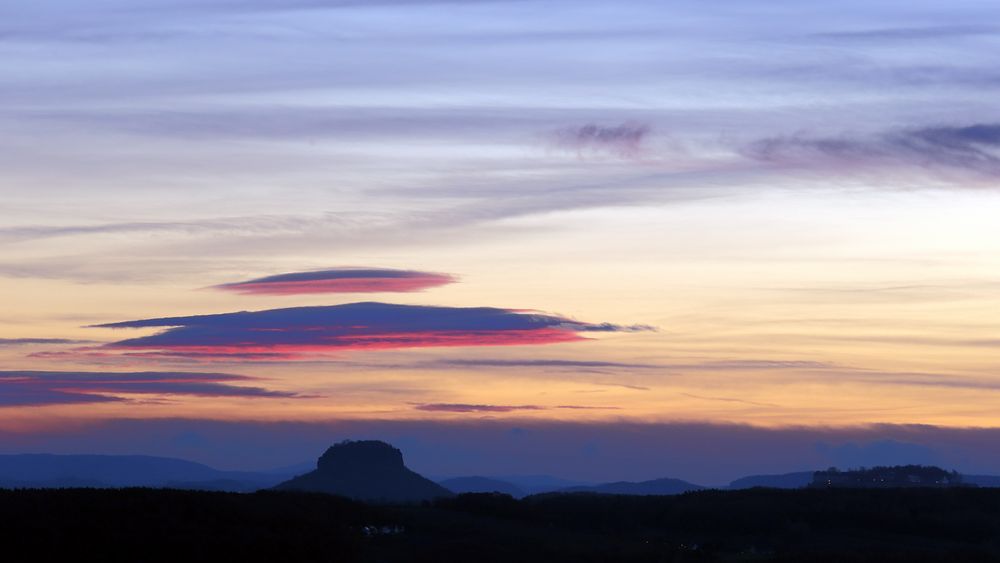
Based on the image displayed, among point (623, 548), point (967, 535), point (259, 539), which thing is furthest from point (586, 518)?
point (259, 539)

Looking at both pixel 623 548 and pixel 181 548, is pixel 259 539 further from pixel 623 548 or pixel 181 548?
pixel 623 548

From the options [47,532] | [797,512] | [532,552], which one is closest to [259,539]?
[47,532]

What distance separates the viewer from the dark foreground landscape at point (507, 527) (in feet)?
150

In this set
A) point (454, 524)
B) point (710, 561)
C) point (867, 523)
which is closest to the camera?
point (710, 561)

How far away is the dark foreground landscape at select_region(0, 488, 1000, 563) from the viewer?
45688mm

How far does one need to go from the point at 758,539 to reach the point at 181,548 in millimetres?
28961

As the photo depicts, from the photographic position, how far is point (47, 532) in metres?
44.6

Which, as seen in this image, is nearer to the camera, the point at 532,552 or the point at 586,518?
the point at 532,552

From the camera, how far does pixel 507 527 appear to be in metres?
60.2

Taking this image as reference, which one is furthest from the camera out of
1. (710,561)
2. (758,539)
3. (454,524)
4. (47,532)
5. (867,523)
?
(867,523)

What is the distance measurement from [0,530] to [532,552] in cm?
1955

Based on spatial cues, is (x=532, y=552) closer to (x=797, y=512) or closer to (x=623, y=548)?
(x=623, y=548)

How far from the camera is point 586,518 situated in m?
68.6

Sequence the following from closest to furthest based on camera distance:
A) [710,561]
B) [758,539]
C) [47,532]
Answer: [47,532], [710,561], [758,539]
